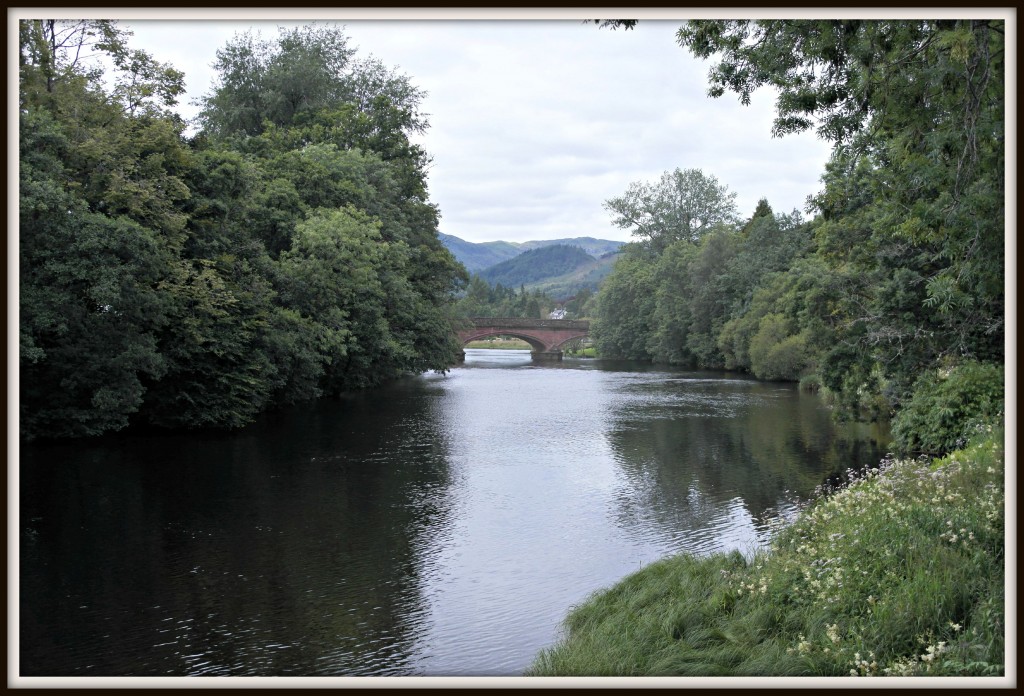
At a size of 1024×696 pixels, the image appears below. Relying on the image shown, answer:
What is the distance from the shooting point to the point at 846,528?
9.81m

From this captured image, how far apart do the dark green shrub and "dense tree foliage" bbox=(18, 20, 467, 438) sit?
1737 cm

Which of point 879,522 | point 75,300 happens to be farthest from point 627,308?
point 879,522

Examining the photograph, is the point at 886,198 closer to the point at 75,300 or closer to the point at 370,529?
the point at 370,529

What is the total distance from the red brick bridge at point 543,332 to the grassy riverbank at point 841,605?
7004cm

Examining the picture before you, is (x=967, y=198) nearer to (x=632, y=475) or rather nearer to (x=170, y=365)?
(x=632, y=475)

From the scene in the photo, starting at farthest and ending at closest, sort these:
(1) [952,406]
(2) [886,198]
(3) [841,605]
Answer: (1) [952,406] < (2) [886,198] < (3) [841,605]

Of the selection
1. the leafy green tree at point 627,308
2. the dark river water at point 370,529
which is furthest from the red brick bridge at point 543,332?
the dark river water at point 370,529

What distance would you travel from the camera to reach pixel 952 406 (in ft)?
60.4

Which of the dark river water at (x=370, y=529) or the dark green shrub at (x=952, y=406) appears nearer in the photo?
the dark river water at (x=370, y=529)

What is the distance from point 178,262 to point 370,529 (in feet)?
38.4

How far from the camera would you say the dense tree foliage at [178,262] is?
1952 cm

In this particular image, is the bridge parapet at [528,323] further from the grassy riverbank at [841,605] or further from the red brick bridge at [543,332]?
the grassy riverbank at [841,605]

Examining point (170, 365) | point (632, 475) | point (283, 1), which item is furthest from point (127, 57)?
point (283, 1)

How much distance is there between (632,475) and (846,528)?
34.4 feet
